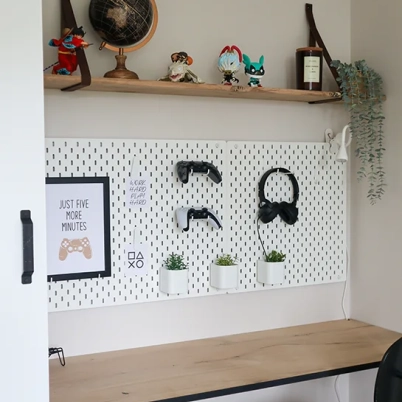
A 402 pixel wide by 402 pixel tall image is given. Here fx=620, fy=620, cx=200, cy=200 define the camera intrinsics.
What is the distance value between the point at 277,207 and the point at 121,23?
37.4 inches

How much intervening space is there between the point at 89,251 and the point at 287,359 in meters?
0.80

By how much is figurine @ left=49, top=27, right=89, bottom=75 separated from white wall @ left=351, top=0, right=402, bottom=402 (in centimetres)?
124

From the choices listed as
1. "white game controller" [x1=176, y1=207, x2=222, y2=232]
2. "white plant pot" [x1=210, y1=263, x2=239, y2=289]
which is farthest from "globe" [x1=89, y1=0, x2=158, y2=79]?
"white plant pot" [x1=210, y1=263, x2=239, y2=289]

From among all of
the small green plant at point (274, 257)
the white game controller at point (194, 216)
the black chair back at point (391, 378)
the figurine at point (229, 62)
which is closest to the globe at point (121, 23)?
the figurine at point (229, 62)

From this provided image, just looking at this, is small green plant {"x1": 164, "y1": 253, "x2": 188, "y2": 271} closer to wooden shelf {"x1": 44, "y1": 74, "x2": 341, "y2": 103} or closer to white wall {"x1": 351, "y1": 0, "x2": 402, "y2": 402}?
wooden shelf {"x1": 44, "y1": 74, "x2": 341, "y2": 103}

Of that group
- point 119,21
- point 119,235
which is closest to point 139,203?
point 119,235

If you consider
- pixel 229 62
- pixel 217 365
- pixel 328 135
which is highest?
pixel 229 62

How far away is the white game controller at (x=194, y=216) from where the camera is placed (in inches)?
90.7

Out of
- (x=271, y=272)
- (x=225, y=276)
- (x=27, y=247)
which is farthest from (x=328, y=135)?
(x=27, y=247)

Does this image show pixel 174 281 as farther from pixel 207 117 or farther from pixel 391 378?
pixel 391 378

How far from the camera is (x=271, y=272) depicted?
247cm

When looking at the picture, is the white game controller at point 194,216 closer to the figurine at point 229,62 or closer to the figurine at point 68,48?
the figurine at point 229,62

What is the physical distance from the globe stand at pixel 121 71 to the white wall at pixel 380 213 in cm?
106

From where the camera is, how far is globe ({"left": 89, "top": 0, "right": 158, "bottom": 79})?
81.0 inches
